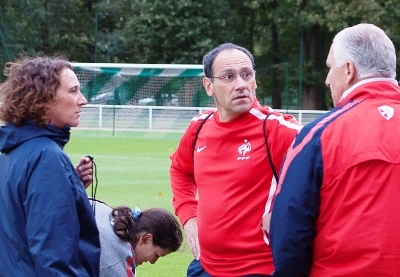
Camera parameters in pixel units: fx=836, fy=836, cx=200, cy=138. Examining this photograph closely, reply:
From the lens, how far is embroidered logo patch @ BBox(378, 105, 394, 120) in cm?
336

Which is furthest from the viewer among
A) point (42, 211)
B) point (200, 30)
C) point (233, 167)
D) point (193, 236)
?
point (200, 30)

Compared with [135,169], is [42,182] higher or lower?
higher

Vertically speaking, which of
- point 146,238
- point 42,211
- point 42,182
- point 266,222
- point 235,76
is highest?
point 235,76

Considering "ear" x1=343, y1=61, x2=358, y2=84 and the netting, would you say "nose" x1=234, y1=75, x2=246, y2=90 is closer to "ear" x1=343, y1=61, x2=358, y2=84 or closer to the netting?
"ear" x1=343, y1=61, x2=358, y2=84

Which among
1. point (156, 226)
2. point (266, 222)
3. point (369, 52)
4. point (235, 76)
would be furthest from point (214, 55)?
point (369, 52)

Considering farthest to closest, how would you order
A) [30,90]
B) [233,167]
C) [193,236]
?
[193,236] < [233,167] < [30,90]

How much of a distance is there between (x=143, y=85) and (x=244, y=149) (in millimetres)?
30338

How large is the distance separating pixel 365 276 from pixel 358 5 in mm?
38151

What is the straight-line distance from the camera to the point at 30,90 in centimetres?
374

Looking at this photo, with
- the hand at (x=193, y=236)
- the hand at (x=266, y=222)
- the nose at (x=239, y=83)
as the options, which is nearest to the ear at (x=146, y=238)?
the hand at (x=193, y=236)

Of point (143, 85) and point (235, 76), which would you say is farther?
point (143, 85)

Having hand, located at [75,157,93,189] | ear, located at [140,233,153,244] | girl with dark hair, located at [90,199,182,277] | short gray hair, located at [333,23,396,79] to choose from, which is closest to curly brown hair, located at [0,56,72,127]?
hand, located at [75,157,93,189]

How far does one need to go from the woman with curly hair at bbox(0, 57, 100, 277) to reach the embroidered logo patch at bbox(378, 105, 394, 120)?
132 centimetres

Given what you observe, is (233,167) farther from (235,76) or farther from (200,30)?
(200,30)
